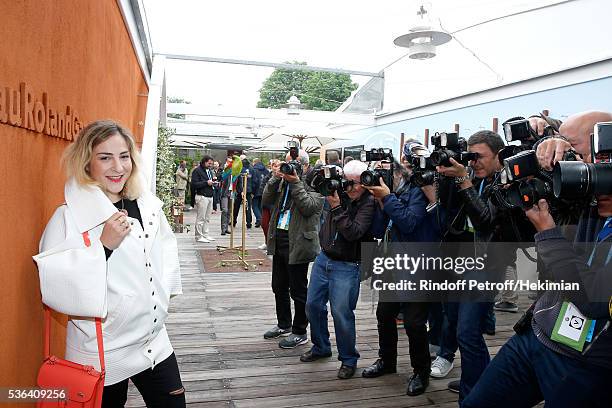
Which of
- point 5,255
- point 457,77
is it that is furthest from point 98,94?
point 457,77

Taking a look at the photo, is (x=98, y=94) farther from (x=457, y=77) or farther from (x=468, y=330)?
(x=457, y=77)

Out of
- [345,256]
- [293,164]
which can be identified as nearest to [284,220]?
[293,164]

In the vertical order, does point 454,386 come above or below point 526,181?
below

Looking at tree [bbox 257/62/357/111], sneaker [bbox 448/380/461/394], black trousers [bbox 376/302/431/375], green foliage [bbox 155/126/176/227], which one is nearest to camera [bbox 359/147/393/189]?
black trousers [bbox 376/302/431/375]

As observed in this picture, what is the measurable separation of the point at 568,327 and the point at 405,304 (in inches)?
62.8

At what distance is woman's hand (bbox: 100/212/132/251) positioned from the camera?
1.60 m

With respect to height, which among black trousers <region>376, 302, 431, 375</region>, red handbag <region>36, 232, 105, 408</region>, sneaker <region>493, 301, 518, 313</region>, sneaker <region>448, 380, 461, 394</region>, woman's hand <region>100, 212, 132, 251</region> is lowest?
sneaker <region>448, 380, 461, 394</region>

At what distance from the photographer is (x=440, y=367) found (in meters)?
3.47

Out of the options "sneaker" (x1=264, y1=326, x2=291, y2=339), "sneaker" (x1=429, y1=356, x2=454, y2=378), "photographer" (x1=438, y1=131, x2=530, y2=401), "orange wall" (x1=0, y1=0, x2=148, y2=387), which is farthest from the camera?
"sneaker" (x1=264, y1=326, x2=291, y2=339)

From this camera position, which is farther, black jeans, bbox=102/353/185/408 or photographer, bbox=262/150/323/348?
photographer, bbox=262/150/323/348

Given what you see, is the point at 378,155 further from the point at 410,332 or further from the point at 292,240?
the point at 410,332

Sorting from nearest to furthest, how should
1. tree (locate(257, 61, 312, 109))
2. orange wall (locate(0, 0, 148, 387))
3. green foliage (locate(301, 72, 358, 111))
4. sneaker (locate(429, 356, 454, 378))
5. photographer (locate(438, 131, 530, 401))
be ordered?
orange wall (locate(0, 0, 148, 387)) → photographer (locate(438, 131, 530, 401)) → sneaker (locate(429, 356, 454, 378)) → green foliage (locate(301, 72, 358, 111)) → tree (locate(257, 61, 312, 109))

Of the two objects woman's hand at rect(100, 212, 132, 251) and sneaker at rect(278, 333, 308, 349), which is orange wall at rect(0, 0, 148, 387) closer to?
woman's hand at rect(100, 212, 132, 251)

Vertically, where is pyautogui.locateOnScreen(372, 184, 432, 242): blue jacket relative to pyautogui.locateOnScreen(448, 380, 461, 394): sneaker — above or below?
above
